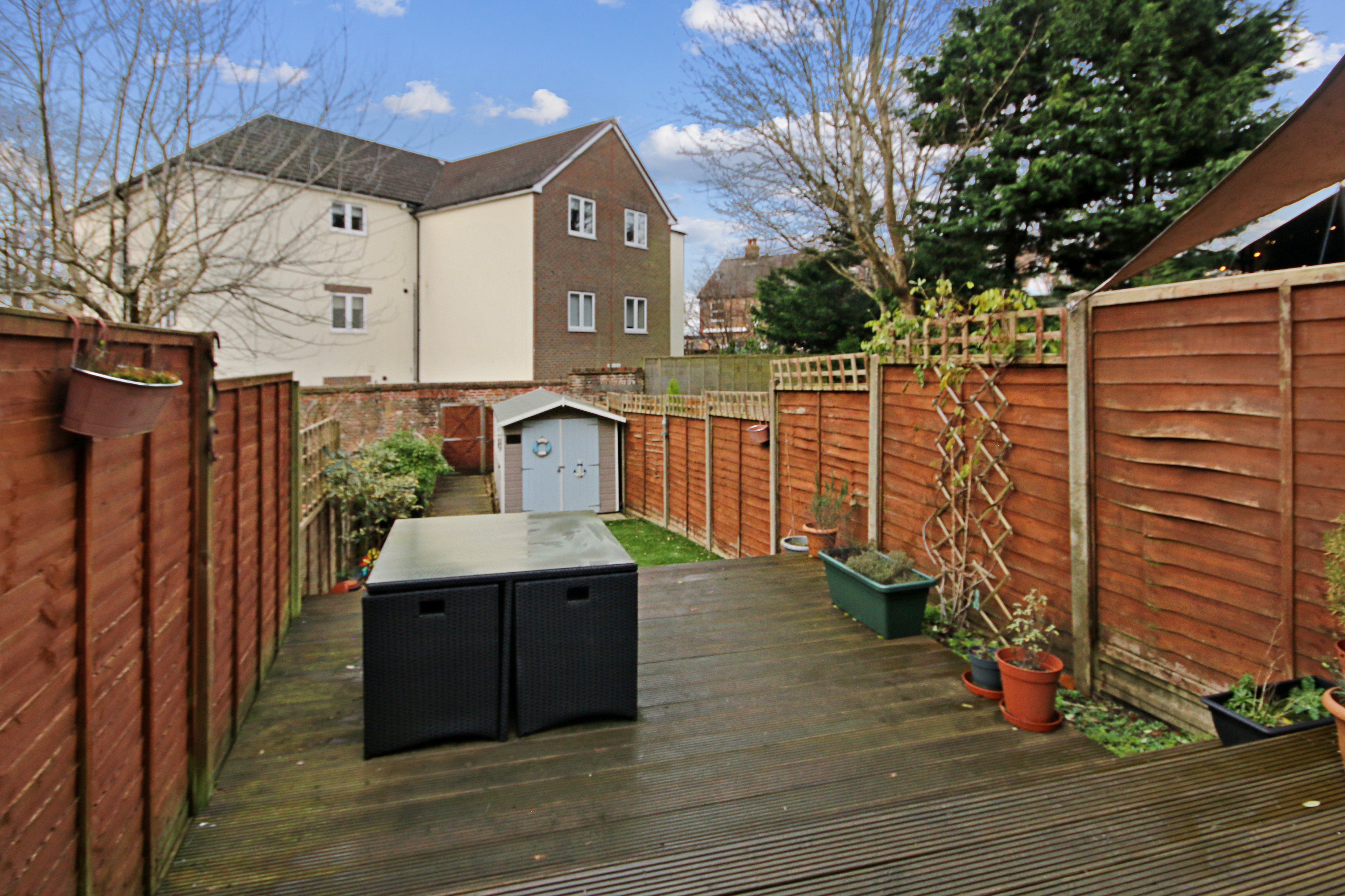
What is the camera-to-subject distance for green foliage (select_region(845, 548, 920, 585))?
5.04 metres

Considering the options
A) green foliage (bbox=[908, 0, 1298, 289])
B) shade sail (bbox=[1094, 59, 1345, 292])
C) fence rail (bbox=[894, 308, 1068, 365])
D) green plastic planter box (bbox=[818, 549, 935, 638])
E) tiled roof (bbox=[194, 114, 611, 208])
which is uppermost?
tiled roof (bbox=[194, 114, 611, 208])

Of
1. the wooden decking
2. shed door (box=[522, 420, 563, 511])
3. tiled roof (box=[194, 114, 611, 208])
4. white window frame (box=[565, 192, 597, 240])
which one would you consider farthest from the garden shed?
the wooden decking

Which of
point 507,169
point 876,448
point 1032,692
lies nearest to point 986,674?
point 1032,692

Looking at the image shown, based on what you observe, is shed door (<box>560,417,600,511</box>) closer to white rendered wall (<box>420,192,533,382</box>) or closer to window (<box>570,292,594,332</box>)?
white rendered wall (<box>420,192,533,382</box>)

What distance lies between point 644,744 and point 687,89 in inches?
591

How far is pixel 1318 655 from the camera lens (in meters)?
2.87

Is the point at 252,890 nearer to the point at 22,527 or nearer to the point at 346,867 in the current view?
the point at 346,867

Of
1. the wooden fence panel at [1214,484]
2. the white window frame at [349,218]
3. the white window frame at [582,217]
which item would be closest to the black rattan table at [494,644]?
the wooden fence panel at [1214,484]

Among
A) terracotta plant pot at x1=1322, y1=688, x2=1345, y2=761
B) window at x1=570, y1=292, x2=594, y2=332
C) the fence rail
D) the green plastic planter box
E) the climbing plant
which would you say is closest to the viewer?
terracotta plant pot at x1=1322, y1=688, x2=1345, y2=761

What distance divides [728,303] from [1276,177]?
38.9 metres

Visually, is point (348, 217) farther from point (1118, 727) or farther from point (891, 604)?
point (1118, 727)

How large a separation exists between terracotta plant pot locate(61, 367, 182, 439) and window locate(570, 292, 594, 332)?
21.4m

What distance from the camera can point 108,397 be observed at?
1.76 meters

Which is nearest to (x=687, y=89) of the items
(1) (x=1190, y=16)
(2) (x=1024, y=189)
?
(2) (x=1024, y=189)
